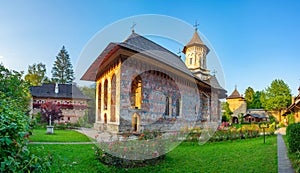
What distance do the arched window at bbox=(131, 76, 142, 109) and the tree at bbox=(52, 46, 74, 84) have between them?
2915 centimetres

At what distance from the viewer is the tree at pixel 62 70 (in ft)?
129

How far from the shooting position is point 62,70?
131ft

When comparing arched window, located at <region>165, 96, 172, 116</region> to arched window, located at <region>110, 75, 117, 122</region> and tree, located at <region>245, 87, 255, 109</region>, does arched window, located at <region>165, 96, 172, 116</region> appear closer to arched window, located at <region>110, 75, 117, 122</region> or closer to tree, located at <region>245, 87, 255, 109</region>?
arched window, located at <region>110, 75, 117, 122</region>

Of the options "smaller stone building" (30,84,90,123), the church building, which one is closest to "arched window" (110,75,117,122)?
the church building

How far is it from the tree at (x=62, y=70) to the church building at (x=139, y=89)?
27950mm

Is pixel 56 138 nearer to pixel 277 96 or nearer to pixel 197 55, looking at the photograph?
pixel 197 55

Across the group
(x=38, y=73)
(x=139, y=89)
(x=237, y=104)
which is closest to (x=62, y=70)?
(x=38, y=73)

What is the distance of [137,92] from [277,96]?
35106 mm

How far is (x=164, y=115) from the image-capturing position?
541 inches

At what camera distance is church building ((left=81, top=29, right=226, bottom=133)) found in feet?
35.2

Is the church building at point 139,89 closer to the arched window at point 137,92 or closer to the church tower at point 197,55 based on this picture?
the arched window at point 137,92

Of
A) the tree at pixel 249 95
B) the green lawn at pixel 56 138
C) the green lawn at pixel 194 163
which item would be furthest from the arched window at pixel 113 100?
the tree at pixel 249 95

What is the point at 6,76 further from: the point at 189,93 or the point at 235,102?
the point at 235,102

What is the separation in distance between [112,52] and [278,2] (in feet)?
24.5
